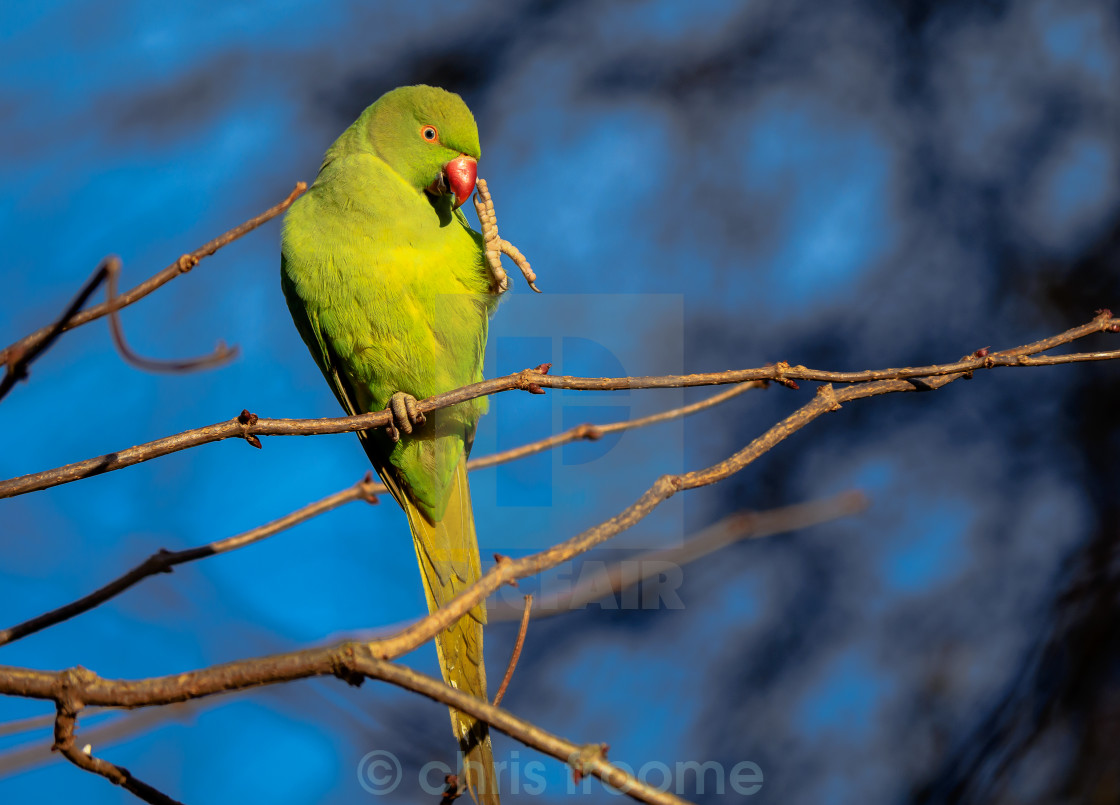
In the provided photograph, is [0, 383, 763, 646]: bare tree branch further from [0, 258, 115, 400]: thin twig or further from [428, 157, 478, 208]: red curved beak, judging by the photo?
[428, 157, 478, 208]: red curved beak

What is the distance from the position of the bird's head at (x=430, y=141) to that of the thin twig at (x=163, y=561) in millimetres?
1014

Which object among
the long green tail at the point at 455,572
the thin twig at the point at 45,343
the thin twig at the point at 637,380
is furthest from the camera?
the long green tail at the point at 455,572

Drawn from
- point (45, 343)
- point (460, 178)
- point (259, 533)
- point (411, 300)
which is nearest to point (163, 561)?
point (259, 533)

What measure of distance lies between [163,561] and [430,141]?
1.51m

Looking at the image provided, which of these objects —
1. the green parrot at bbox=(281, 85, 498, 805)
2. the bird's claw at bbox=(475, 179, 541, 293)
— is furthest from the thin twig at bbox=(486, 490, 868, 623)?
the bird's claw at bbox=(475, 179, 541, 293)

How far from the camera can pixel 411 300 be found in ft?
7.41

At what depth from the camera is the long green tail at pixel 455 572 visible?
2100 mm

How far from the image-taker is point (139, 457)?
1284 mm

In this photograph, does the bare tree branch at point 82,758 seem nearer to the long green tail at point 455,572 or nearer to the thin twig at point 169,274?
the thin twig at point 169,274

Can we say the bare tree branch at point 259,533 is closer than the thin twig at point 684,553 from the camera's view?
Yes

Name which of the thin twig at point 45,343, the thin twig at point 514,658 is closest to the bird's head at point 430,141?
the thin twig at point 514,658

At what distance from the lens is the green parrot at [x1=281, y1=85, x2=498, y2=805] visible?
2240 mm

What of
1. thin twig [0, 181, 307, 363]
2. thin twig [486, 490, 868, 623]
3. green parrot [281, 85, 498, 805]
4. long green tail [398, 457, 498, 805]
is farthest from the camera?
green parrot [281, 85, 498, 805]

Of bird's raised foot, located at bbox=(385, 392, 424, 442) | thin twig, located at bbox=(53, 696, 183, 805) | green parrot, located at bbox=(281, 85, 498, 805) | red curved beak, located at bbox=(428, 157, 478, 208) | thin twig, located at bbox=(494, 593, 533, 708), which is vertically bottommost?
thin twig, located at bbox=(53, 696, 183, 805)
